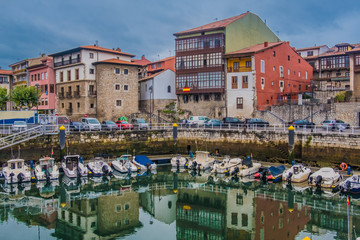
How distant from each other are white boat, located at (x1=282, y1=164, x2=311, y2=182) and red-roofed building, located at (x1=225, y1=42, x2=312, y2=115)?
71.4 ft

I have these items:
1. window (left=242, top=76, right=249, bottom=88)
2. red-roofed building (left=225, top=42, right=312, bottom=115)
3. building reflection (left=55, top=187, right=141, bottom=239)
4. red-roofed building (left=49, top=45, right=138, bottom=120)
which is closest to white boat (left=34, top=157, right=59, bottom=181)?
building reflection (left=55, top=187, right=141, bottom=239)

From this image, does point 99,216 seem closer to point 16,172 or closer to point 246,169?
point 16,172

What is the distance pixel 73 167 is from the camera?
35312 millimetres

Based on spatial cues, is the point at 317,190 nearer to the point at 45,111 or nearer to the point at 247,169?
the point at 247,169

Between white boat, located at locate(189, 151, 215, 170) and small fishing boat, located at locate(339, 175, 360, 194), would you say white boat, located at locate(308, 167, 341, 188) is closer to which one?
small fishing boat, located at locate(339, 175, 360, 194)

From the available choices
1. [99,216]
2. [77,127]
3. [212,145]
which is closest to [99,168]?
[77,127]

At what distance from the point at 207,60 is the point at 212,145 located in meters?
17.7

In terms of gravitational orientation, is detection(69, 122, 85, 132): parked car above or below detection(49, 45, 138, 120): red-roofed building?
below

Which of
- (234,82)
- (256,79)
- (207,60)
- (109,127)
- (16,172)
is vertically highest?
(207,60)

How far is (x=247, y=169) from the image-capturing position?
112 feet

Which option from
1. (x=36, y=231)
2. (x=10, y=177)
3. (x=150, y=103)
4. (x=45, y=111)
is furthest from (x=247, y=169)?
(x=45, y=111)

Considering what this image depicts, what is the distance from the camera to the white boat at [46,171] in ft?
108

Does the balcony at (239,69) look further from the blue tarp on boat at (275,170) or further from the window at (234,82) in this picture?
the blue tarp on boat at (275,170)

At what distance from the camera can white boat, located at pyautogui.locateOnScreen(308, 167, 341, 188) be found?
29062 mm
